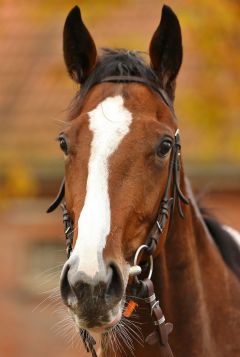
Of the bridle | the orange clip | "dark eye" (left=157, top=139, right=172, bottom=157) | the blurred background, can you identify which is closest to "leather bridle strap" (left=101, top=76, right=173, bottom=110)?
the bridle

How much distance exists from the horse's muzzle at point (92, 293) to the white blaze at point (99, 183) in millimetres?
42

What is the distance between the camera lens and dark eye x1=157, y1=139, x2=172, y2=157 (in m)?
4.43

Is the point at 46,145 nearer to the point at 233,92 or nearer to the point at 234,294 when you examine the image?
the point at 233,92

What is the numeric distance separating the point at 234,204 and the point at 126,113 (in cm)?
770

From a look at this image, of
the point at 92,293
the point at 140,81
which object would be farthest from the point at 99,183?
the point at 140,81

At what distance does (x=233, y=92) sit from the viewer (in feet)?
29.8

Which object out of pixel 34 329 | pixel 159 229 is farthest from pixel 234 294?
pixel 34 329

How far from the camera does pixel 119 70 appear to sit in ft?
15.4

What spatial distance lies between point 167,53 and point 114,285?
136 cm

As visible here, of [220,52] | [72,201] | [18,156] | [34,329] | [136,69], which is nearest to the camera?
[72,201]

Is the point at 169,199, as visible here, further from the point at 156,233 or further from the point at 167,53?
the point at 167,53

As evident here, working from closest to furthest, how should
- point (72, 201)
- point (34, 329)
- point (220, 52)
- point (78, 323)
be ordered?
point (78, 323) < point (72, 201) < point (220, 52) < point (34, 329)

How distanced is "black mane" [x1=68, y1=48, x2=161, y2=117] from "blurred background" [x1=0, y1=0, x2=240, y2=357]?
4045mm

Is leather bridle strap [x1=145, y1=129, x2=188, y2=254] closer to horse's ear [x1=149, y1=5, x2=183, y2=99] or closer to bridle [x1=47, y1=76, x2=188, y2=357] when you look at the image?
→ bridle [x1=47, y1=76, x2=188, y2=357]
